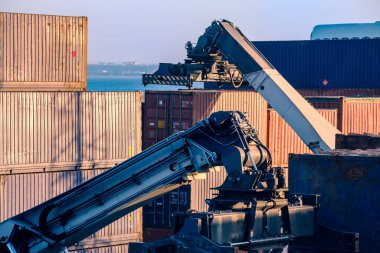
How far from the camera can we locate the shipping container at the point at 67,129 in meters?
23.7

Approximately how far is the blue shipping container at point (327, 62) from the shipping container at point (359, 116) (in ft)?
47.5

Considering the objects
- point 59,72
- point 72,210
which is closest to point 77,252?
point 59,72

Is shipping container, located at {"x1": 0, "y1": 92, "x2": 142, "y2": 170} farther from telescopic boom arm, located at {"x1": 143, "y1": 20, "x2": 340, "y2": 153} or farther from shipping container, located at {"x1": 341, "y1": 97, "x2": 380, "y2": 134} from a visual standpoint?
shipping container, located at {"x1": 341, "y1": 97, "x2": 380, "y2": 134}

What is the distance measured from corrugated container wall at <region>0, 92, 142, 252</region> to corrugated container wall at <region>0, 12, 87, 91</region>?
1.30 meters

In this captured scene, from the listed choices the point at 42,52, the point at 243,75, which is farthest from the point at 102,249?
the point at 243,75

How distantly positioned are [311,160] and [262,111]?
15277 mm

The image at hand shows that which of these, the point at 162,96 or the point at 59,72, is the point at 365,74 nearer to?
the point at 162,96

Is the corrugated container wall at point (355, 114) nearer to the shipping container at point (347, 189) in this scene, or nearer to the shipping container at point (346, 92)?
the shipping container at point (346, 92)

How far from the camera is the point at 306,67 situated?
51.6m

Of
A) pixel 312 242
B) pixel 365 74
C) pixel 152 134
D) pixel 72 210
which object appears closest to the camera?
pixel 312 242

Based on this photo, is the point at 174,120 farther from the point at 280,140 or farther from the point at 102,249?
the point at 102,249

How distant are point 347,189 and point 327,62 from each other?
36549 millimetres

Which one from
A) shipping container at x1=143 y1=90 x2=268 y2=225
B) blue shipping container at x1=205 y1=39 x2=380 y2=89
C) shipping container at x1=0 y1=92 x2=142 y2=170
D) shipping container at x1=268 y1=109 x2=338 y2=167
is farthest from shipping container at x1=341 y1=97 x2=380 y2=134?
blue shipping container at x1=205 y1=39 x2=380 y2=89

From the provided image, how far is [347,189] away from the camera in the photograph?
15188 millimetres
